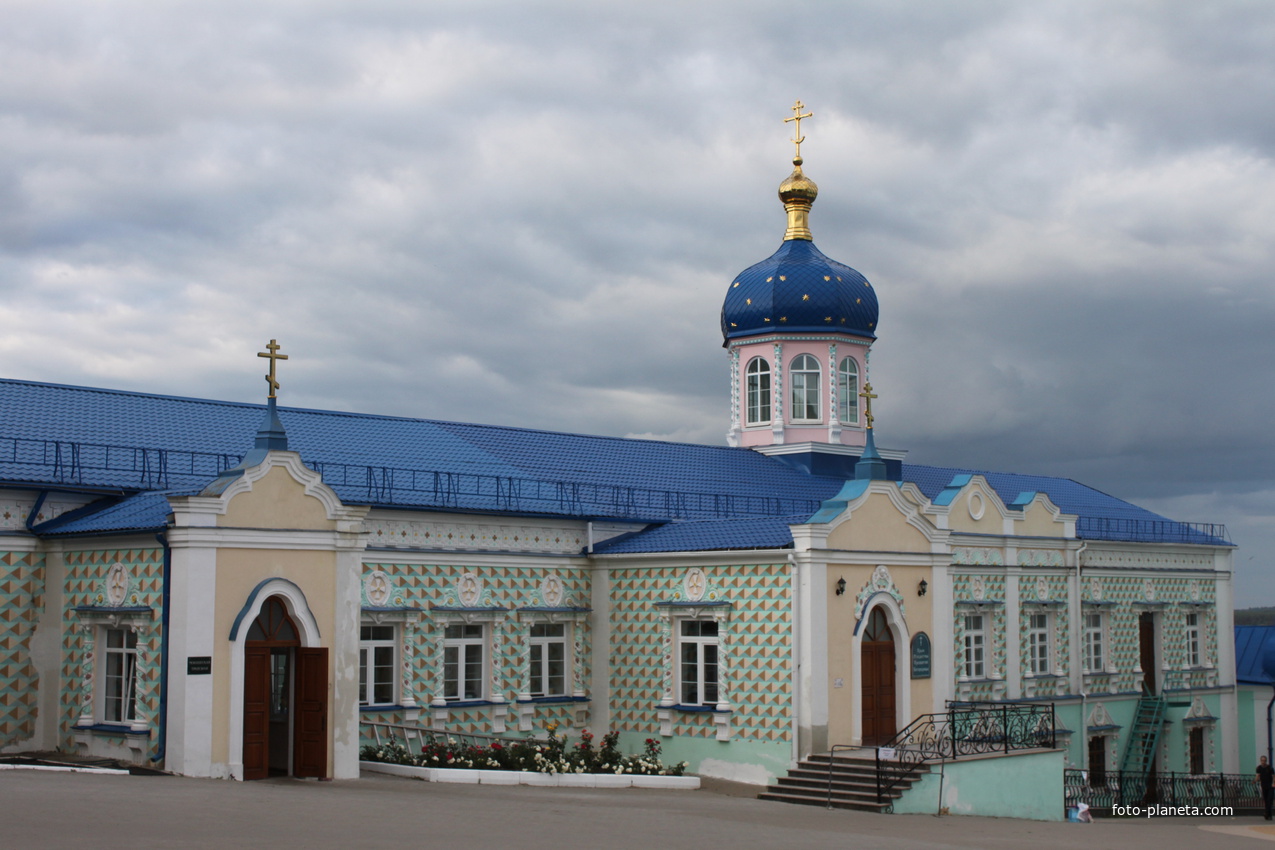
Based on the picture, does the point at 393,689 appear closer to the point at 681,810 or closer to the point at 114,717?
the point at 114,717

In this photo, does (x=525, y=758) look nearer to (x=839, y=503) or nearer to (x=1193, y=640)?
(x=839, y=503)

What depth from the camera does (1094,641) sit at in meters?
30.6

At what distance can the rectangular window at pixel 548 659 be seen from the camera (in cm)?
2386

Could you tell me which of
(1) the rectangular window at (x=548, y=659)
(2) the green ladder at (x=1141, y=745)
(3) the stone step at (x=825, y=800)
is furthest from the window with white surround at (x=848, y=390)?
(3) the stone step at (x=825, y=800)

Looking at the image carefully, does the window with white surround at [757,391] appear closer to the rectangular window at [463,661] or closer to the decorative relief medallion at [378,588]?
the rectangular window at [463,661]

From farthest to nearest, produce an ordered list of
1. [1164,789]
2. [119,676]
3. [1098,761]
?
[1164,789] → [1098,761] → [119,676]

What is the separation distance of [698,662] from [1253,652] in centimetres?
1940

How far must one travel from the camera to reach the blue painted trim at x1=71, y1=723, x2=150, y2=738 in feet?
59.2

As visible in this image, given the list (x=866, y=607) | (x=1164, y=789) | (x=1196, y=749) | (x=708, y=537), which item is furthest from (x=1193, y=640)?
(x=708, y=537)

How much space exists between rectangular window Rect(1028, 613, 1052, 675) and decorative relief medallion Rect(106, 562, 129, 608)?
58.5 feet

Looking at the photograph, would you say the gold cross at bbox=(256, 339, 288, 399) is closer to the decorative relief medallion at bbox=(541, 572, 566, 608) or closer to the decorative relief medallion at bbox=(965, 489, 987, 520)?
the decorative relief medallion at bbox=(541, 572, 566, 608)

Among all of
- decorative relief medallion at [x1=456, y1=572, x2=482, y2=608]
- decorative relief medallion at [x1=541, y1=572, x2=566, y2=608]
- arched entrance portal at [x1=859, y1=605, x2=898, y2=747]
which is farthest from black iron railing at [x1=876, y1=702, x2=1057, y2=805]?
decorative relief medallion at [x1=456, y1=572, x2=482, y2=608]

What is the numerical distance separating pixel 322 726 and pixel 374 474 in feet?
17.9

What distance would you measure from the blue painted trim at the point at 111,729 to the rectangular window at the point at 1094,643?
19.8m
